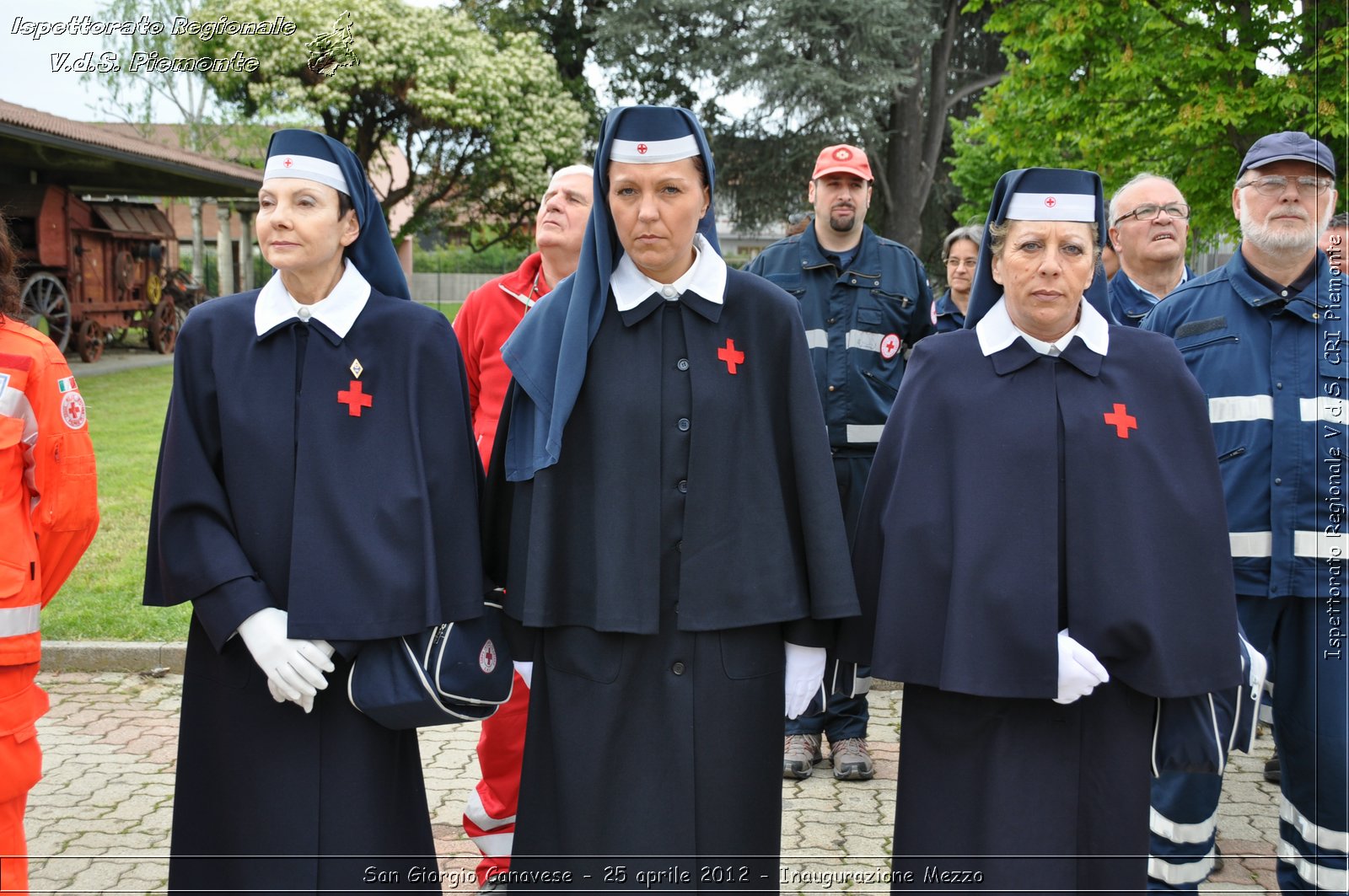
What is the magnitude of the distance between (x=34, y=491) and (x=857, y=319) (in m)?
3.45

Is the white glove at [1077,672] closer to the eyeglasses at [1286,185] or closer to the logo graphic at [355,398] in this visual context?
the logo graphic at [355,398]

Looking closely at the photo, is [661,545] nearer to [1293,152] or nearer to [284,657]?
[284,657]

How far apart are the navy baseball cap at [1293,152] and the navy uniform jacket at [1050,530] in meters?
1.32

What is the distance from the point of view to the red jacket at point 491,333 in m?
4.32

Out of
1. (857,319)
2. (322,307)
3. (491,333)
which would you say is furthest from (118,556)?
(322,307)

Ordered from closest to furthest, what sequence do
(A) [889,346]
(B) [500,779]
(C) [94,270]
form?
(B) [500,779] < (A) [889,346] < (C) [94,270]

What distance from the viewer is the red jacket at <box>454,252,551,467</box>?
4.32 metres

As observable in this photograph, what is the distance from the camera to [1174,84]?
39.8 feet

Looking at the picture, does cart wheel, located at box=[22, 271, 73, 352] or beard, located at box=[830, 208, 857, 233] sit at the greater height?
cart wheel, located at box=[22, 271, 73, 352]

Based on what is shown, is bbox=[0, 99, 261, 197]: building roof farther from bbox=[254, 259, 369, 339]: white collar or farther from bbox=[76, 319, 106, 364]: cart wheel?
bbox=[254, 259, 369, 339]: white collar

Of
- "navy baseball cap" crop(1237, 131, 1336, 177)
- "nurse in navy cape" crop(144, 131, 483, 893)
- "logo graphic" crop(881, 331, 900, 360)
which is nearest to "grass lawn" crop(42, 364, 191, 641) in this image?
"nurse in navy cape" crop(144, 131, 483, 893)

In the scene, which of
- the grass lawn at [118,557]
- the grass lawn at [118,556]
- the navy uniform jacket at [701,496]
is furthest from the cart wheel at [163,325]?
the navy uniform jacket at [701,496]

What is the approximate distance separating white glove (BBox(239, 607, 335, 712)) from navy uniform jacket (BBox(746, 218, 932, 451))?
2.92 metres

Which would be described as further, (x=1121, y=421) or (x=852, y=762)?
(x=852, y=762)
